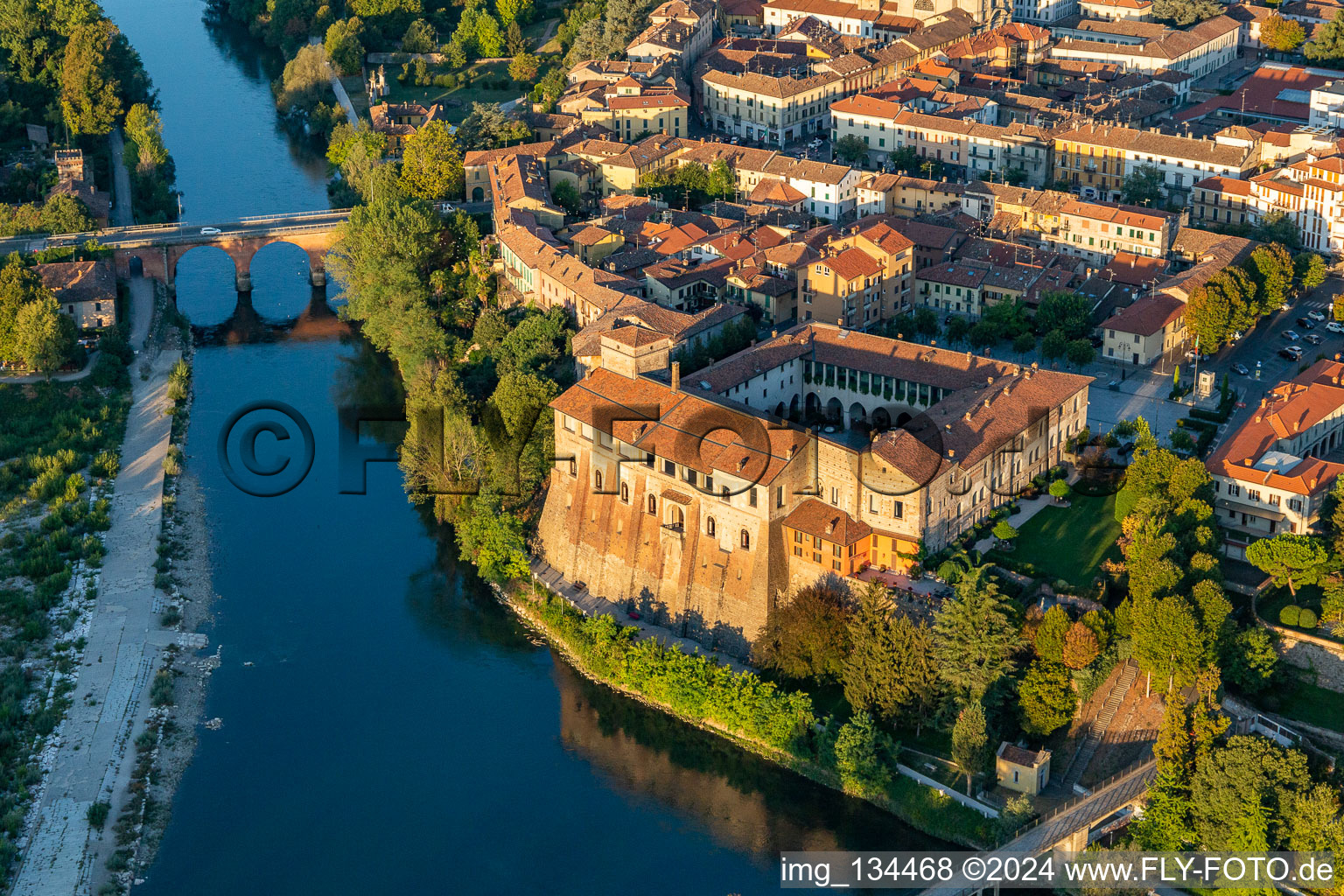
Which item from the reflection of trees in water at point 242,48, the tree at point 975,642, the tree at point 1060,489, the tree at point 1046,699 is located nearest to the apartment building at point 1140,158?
the tree at point 1060,489

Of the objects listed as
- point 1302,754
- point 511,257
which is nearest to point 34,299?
point 511,257

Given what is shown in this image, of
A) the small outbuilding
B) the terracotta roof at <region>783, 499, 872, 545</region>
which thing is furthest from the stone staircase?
the terracotta roof at <region>783, 499, 872, 545</region>

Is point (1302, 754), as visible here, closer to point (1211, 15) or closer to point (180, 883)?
point (180, 883)

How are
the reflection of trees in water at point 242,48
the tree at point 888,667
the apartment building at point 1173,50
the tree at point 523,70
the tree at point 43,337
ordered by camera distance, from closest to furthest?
the tree at point 888,667 → the tree at point 43,337 → the apartment building at point 1173,50 → the tree at point 523,70 → the reflection of trees in water at point 242,48

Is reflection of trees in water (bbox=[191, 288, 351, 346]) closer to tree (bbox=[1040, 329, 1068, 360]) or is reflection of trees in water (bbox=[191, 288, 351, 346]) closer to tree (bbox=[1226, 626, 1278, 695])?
tree (bbox=[1040, 329, 1068, 360])

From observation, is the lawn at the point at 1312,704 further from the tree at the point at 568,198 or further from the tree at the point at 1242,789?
the tree at the point at 568,198

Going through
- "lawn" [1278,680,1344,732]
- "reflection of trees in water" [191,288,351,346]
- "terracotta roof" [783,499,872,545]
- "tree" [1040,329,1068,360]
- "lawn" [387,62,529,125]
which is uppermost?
"lawn" [387,62,529,125]
